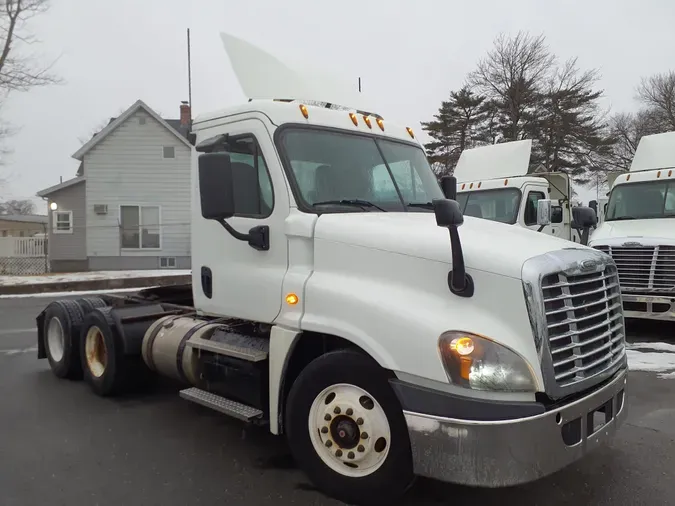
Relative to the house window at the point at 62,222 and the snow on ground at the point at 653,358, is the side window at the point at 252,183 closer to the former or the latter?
the snow on ground at the point at 653,358

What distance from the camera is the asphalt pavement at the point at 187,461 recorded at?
3617 millimetres

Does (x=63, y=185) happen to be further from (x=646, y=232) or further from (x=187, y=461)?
(x=187, y=461)

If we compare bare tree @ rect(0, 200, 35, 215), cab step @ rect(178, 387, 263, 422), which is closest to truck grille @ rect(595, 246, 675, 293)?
cab step @ rect(178, 387, 263, 422)

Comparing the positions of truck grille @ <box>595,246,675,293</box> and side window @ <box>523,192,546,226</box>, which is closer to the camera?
truck grille @ <box>595,246,675,293</box>

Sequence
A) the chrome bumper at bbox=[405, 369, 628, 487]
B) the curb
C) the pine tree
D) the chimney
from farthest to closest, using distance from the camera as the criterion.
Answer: the pine tree → the chimney → the curb → the chrome bumper at bbox=[405, 369, 628, 487]

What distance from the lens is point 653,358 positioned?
24.1ft

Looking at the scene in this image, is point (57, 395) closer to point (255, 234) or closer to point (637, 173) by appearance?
point (255, 234)

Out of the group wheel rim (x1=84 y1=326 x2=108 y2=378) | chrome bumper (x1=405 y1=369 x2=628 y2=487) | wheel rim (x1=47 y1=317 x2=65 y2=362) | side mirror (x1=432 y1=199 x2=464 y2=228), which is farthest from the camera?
wheel rim (x1=47 y1=317 x2=65 y2=362)

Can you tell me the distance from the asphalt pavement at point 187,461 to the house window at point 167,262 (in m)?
17.2

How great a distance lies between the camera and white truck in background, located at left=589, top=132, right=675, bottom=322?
8.29 meters

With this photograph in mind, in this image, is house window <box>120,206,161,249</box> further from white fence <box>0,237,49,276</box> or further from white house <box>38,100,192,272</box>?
white fence <box>0,237,49,276</box>

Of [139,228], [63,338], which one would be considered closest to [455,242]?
[63,338]

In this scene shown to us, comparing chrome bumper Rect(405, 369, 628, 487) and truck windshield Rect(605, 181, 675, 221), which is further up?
truck windshield Rect(605, 181, 675, 221)

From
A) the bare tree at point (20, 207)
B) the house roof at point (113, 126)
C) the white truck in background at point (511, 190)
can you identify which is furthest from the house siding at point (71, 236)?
the bare tree at point (20, 207)
